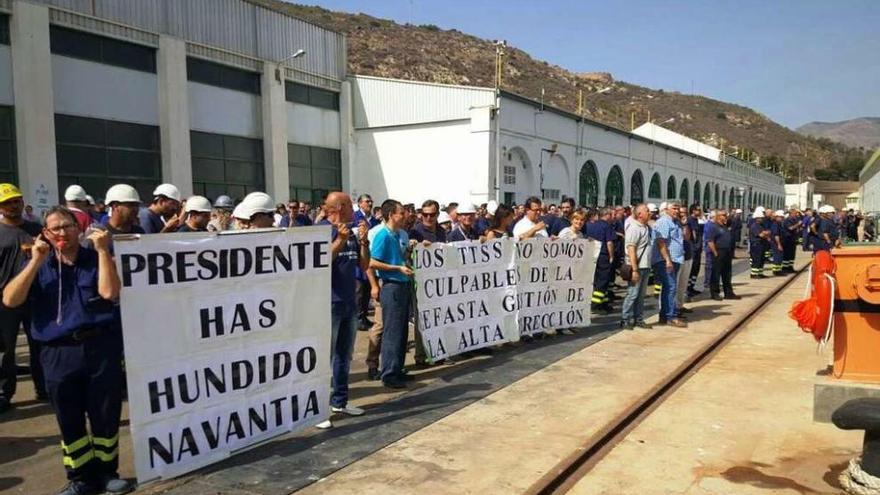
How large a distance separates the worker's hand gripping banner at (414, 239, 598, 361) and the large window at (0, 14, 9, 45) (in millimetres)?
16077

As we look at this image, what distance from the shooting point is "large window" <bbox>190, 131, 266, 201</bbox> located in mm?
23125

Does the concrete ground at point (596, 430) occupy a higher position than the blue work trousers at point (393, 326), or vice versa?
the blue work trousers at point (393, 326)

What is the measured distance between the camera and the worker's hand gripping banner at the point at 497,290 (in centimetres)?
714

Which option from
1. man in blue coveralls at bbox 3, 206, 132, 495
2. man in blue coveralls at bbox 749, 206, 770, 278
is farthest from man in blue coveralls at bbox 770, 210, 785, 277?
man in blue coveralls at bbox 3, 206, 132, 495

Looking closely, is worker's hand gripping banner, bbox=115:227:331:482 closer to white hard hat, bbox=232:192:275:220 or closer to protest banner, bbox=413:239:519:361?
white hard hat, bbox=232:192:275:220

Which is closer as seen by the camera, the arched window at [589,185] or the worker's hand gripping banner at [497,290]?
the worker's hand gripping banner at [497,290]

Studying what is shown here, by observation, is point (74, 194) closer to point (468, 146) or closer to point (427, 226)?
point (427, 226)

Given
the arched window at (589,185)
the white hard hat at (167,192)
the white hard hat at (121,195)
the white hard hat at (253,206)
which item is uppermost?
the arched window at (589,185)

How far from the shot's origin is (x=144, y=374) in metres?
A: 3.89

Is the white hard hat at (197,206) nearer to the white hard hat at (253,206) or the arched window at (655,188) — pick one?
the white hard hat at (253,206)

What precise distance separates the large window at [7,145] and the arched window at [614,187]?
2885 centimetres

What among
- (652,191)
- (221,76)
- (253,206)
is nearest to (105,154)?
(221,76)

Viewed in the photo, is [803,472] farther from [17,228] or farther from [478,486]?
[17,228]

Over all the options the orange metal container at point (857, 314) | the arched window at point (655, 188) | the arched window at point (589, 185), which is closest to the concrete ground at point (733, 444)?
the orange metal container at point (857, 314)
